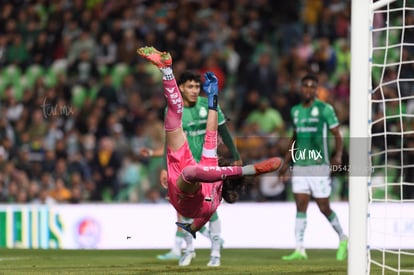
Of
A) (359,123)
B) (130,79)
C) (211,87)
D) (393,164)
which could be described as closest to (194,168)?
(211,87)

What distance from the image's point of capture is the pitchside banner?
55.6ft

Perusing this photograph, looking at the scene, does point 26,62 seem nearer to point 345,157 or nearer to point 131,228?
point 131,228

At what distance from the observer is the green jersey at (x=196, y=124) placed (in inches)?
534

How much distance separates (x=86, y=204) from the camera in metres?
17.1

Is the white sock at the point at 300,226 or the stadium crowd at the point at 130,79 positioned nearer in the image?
the white sock at the point at 300,226

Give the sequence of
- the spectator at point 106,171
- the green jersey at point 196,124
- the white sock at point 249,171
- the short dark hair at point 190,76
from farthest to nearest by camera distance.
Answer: the spectator at point 106,171 → the green jersey at point 196,124 → the short dark hair at point 190,76 → the white sock at point 249,171

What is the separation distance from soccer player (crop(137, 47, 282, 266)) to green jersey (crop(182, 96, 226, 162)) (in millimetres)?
2397

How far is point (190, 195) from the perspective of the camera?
10688 millimetres

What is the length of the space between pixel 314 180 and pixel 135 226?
11.8 feet

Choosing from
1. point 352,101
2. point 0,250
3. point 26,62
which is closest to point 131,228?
point 0,250

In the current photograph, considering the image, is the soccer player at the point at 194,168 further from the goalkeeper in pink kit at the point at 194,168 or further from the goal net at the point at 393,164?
the goal net at the point at 393,164

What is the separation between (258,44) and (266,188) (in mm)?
4782

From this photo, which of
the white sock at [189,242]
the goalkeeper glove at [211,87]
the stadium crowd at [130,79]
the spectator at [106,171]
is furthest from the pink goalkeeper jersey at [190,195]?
the spectator at [106,171]

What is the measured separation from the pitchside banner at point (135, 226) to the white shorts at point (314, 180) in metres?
2.17
